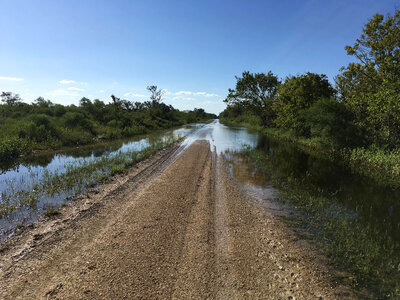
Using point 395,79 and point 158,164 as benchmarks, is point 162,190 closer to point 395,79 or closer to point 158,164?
point 158,164

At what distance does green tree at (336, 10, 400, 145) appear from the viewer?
13984 mm

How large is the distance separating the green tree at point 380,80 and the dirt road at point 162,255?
13.1 m

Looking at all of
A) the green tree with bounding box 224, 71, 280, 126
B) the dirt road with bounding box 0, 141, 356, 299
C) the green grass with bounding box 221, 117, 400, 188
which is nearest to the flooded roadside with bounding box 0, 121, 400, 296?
the dirt road with bounding box 0, 141, 356, 299

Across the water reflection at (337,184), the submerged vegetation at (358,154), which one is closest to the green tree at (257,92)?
the submerged vegetation at (358,154)

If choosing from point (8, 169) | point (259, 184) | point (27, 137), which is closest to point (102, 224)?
point (259, 184)

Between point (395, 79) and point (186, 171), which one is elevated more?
point (395, 79)

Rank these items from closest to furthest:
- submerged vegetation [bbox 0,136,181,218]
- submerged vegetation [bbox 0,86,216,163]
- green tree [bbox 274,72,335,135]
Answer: submerged vegetation [bbox 0,136,181,218] → submerged vegetation [bbox 0,86,216,163] → green tree [bbox 274,72,335,135]

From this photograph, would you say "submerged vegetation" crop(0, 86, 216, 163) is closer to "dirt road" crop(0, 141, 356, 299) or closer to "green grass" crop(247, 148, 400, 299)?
"dirt road" crop(0, 141, 356, 299)

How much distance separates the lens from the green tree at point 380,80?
551 inches

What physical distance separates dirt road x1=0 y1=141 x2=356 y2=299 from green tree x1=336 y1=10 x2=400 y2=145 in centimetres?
1312

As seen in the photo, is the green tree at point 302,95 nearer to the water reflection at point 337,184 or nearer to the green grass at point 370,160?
the green grass at point 370,160

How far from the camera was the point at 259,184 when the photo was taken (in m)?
10.8

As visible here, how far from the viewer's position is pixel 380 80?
1562 cm

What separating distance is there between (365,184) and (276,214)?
22.9ft
